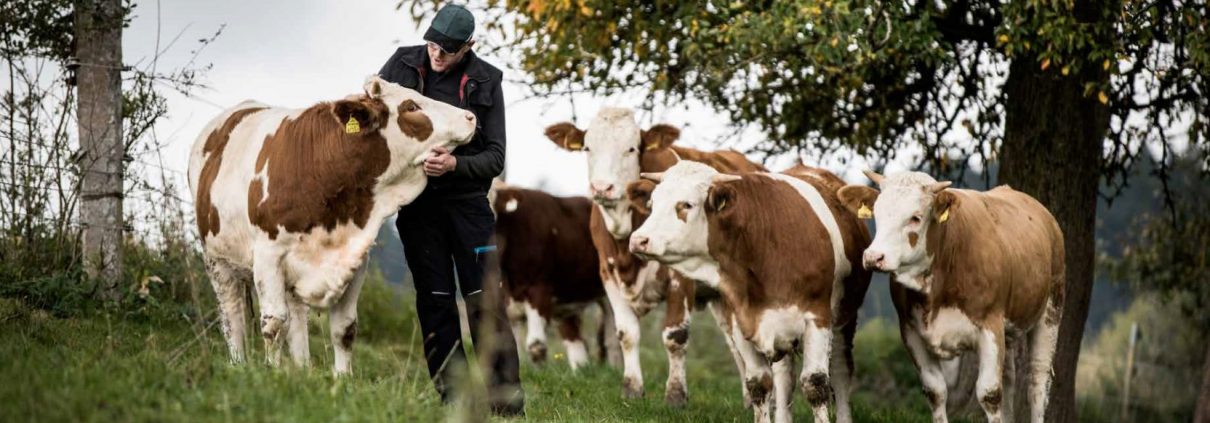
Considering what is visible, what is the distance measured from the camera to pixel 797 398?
1267 centimetres

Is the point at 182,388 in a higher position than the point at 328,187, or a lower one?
lower

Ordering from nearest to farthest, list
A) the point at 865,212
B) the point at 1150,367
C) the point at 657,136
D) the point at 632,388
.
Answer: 1. the point at 865,212
2. the point at 632,388
3. the point at 657,136
4. the point at 1150,367

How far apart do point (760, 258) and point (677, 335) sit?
2.44 metres

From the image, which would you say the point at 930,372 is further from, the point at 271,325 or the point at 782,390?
the point at 271,325

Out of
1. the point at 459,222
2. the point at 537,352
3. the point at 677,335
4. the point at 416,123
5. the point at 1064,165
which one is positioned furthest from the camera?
the point at 537,352

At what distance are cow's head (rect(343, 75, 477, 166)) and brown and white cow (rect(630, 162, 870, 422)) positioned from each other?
129 cm

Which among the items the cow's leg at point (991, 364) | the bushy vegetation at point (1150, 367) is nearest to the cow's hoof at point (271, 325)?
the cow's leg at point (991, 364)

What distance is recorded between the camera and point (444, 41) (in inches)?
291

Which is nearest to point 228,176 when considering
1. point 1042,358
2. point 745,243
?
point 745,243

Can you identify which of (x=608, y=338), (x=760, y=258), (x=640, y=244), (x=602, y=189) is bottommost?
(x=608, y=338)

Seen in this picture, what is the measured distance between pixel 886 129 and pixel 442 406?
27.4ft

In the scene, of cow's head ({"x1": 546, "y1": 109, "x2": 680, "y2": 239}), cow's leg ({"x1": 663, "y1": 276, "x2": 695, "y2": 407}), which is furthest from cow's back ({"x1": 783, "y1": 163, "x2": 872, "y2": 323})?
cow's head ({"x1": 546, "y1": 109, "x2": 680, "y2": 239})

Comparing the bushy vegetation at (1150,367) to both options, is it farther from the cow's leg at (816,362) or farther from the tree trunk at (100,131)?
the tree trunk at (100,131)

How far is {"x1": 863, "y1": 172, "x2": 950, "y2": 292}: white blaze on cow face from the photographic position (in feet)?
26.3
